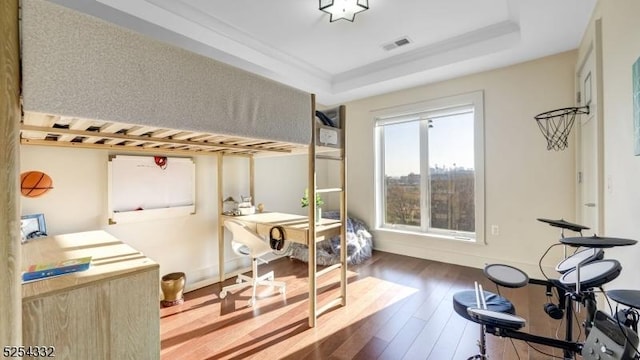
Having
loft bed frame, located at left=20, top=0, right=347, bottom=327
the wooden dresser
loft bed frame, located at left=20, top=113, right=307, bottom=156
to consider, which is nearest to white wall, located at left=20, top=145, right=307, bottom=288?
loft bed frame, located at left=20, top=113, right=307, bottom=156

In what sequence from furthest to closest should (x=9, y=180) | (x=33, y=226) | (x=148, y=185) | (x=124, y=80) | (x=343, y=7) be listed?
(x=148, y=185) < (x=343, y=7) < (x=33, y=226) < (x=124, y=80) < (x=9, y=180)

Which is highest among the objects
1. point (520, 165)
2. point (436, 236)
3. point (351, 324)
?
point (520, 165)

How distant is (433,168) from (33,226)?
425 centimetres

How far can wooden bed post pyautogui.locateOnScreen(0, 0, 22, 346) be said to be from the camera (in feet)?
2.69

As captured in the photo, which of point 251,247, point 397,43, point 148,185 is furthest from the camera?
point 397,43

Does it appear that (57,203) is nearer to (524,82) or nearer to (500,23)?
(500,23)

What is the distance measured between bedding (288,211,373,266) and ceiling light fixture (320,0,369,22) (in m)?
2.70

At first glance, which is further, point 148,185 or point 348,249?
point 348,249

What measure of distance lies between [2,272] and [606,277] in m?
2.17

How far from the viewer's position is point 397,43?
304cm

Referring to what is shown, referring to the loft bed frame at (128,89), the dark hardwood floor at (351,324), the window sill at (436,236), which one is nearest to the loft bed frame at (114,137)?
the loft bed frame at (128,89)

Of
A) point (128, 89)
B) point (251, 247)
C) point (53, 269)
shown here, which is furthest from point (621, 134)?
point (53, 269)

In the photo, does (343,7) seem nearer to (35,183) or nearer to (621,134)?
(621,134)

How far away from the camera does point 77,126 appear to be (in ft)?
4.87
